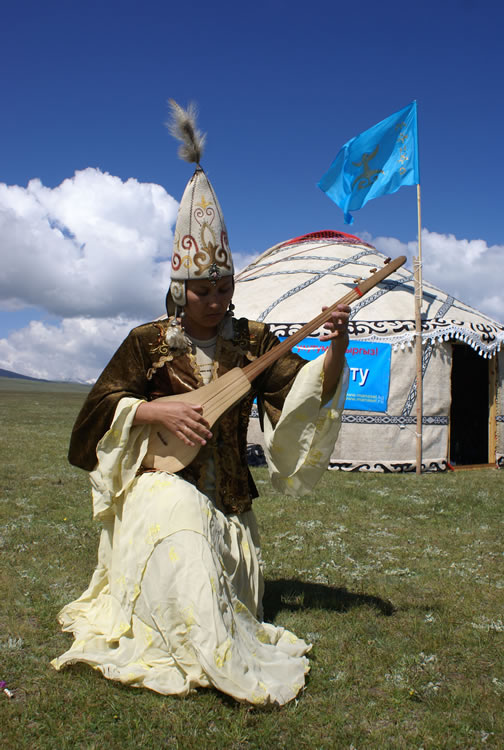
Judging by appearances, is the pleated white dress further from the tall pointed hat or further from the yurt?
the yurt

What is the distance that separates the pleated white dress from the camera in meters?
2.18

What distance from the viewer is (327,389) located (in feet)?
9.29

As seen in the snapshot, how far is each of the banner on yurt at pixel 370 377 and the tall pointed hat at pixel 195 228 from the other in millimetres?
5818

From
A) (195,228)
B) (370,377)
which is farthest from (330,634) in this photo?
(370,377)

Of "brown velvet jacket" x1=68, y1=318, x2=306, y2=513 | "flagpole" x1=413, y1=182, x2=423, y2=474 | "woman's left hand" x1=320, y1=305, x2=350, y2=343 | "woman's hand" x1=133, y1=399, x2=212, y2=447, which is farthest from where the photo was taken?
"flagpole" x1=413, y1=182, x2=423, y2=474

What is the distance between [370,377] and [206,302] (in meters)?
6.12

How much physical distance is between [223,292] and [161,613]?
148 centimetres

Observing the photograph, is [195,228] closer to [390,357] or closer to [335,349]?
[335,349]

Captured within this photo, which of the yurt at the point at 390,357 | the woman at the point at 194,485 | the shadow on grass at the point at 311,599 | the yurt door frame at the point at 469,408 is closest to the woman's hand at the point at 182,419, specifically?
the woman at the point at 194,485

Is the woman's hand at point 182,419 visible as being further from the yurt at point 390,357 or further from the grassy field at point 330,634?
the yurt at point 390,357

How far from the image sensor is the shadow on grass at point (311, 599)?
324 cm

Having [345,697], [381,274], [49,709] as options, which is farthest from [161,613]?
[381,274]

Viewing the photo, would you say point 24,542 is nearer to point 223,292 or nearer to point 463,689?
point 223,292

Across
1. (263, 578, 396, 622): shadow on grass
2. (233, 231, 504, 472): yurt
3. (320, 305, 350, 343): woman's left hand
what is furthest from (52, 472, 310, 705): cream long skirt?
(233, 231, 504, 472): yurt
